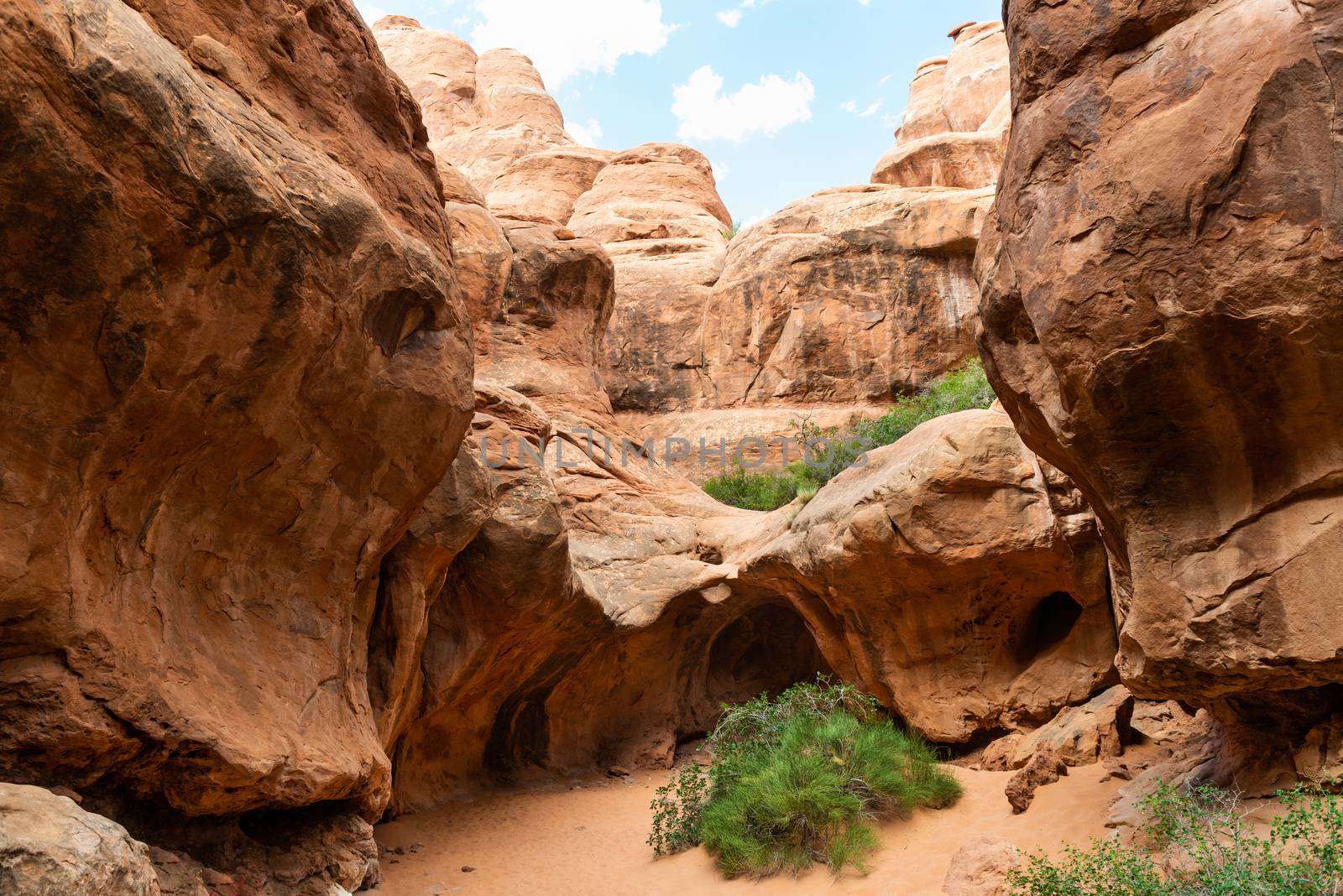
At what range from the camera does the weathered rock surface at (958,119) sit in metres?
23.5

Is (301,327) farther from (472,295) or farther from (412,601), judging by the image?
(472,295)

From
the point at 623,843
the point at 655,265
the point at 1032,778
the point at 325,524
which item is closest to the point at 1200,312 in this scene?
the point at 1032,778

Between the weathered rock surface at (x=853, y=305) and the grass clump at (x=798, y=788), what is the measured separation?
10.8 metres

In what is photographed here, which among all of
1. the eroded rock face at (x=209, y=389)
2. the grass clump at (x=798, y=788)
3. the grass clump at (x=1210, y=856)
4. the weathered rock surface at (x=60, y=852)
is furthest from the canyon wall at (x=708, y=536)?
the weathered rock surface at (x=60, y=852)

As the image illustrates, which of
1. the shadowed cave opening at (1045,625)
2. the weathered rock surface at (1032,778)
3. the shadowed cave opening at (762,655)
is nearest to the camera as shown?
the weathered rock surface at (1032,778)

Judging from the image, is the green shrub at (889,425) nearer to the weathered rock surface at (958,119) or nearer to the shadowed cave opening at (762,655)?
the shadowed cave opening at (762,655)

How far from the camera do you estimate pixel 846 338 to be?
20531 mm

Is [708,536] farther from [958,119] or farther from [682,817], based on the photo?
[958,119]

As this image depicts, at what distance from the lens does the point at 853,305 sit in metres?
20.6

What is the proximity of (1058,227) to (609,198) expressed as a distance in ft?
70.3

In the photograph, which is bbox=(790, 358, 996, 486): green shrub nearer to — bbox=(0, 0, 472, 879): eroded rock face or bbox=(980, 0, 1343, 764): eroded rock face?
bbox=(980, 0, 1343, 764): eroded rock face

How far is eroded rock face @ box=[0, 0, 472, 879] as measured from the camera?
4164 millimetres

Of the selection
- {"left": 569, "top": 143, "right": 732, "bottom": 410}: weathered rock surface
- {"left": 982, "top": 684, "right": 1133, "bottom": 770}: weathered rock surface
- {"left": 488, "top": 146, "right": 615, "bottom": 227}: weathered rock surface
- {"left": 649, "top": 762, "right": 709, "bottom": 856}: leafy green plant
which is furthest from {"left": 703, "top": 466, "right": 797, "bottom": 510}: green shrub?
{"left": 488, "top": 146, "right": 615, "bottom": 227}: weathered rock surface

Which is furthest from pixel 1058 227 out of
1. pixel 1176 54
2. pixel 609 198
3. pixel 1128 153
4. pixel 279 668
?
pixel 609 198
